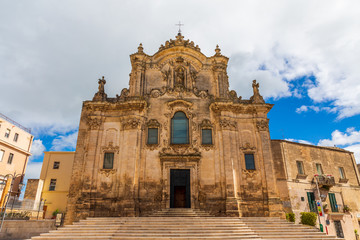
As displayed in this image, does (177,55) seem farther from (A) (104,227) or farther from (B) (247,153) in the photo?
(A) (104,227)

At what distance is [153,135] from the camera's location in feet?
63.7

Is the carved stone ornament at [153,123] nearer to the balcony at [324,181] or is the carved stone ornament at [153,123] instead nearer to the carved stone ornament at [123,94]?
the carved stone ornament at [123,94]

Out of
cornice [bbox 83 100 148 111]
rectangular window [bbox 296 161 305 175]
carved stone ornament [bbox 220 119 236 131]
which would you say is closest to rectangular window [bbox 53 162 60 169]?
cornice [bbox 83 100 148 111]

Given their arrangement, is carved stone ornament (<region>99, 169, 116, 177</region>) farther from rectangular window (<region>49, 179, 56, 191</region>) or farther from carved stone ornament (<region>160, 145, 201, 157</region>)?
rectangular window (<region>49, 179, 56, 191</region>)

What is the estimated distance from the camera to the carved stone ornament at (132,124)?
1914 centimetres

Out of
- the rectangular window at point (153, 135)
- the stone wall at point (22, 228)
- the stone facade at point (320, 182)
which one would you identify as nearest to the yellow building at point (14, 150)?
the stone wall at point (22, 228)

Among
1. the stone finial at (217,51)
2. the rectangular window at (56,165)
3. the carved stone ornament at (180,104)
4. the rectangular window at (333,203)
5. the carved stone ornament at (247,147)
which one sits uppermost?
the stone finial at (217,51)

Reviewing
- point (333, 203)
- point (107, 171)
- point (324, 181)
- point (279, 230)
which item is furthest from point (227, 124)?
point (333, 203)

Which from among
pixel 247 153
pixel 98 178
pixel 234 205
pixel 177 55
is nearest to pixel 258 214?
pixel 234 205

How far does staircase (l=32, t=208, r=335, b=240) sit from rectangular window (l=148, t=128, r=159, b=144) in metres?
6.50

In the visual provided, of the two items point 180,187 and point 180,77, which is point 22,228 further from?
point 180,77

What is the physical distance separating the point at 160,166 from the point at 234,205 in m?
5.96

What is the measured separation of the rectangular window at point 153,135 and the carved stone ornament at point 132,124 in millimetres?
1108

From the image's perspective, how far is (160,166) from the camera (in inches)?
724
